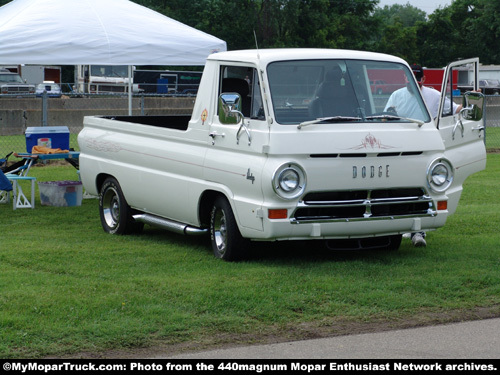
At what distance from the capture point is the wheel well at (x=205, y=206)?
9.14 m

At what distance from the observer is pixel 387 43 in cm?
7856

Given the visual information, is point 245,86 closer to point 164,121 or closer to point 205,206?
point 205,206

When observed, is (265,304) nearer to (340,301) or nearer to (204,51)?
(340,301)

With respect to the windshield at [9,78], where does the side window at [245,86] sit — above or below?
above

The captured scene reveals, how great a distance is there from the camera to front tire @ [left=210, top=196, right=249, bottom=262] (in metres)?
8.69

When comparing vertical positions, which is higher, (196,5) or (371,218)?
(196,5)

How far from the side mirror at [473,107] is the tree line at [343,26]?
43397 mm

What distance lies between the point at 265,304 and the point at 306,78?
2636 millimetres

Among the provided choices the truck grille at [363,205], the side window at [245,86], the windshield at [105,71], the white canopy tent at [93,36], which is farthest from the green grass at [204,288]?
the windshield at [105,71]

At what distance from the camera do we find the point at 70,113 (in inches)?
1016

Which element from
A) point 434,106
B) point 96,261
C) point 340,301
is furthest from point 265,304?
point 434,106

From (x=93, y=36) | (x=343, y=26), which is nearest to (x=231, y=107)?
(x=93, y=36)

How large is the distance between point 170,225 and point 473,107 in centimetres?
346

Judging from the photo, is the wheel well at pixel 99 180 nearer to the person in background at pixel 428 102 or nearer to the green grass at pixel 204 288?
the green grass at pixel 204 288
